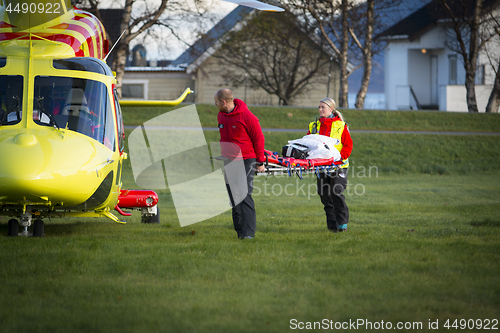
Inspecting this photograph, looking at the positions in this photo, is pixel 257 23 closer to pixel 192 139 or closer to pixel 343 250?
pixel 192 139

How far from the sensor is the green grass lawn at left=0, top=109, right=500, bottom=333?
4.26m

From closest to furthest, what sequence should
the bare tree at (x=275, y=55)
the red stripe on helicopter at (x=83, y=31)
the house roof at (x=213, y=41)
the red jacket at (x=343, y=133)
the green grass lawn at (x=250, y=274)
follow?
the green grass lawn at (x=250, y=274) → the red jacket at (x=343, y=133) → the red stripe on helicopter at (x=83, y=31) → the house roof at (x=213, y=41) → the bare tree at (x=275, y=55)

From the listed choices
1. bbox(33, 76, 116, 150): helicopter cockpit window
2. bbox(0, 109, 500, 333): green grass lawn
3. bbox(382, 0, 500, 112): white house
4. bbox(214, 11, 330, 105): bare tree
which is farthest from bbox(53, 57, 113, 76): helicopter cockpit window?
bbox(382, 0, 500, 112): white house

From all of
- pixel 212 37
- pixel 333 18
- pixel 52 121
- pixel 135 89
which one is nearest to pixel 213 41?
pixel 212 37

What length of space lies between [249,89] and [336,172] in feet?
92.0

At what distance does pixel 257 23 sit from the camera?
1224 inches

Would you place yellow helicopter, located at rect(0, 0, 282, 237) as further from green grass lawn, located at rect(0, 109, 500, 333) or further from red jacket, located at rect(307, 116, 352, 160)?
red jacket, located at rect(307, 116, 352, 160)

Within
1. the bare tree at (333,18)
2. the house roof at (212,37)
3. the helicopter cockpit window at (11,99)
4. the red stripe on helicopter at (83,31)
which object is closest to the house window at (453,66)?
the bare tree at (333,18)

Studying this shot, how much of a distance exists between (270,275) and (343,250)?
4.54 feet

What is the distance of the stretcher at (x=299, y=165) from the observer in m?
7.51

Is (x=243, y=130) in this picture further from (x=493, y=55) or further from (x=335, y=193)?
(x=493, y=55)

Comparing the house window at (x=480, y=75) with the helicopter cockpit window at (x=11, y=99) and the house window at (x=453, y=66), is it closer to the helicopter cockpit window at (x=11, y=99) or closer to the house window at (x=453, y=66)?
the house window at (x=453, y=66)

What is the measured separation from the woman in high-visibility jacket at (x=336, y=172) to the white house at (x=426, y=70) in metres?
26.0

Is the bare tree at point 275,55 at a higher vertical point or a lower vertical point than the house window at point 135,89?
higher
